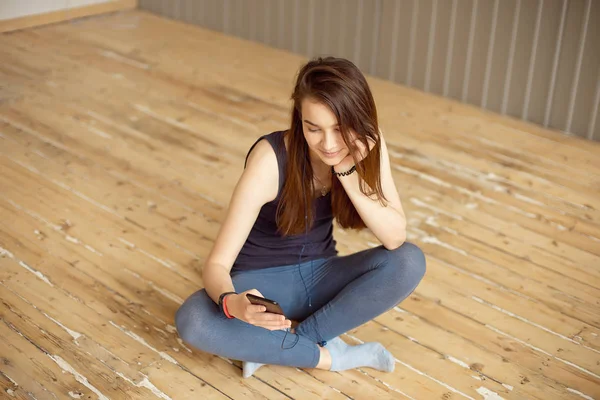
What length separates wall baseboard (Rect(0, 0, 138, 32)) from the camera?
4809 millimetres

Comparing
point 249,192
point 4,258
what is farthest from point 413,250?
point 4,258

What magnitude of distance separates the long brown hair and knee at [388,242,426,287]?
14 centimetres

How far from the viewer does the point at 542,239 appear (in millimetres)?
2828

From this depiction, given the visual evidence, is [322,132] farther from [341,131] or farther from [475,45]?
[475,45]

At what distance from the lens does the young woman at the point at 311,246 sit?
179 cm

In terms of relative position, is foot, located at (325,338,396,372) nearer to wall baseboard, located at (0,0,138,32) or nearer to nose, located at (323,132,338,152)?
nose, located at (323,132,338,152)

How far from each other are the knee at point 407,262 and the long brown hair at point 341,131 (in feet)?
0.45

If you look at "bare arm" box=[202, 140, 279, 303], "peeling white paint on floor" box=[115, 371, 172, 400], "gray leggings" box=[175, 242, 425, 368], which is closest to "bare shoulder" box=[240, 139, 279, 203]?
"bare arm" box=[202, 140, 279, 303]

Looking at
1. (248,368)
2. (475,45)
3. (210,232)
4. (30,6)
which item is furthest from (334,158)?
(30,6)

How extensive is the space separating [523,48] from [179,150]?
1.76 metres

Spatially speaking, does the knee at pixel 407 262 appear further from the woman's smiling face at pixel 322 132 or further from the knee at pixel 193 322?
the knee at pixel 193 322

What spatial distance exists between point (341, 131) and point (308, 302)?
0.59 metres

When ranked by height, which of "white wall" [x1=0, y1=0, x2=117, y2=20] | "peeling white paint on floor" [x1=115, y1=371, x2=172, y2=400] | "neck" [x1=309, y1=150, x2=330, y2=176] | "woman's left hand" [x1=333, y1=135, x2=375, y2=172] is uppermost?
"woman's left hand" [x1=333, y1=135, x2=375, y2=172]

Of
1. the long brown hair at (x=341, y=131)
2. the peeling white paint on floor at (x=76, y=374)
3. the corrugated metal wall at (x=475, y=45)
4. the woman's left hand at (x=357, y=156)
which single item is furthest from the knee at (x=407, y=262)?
the corrugated metal wall at (x=475, y=45)
